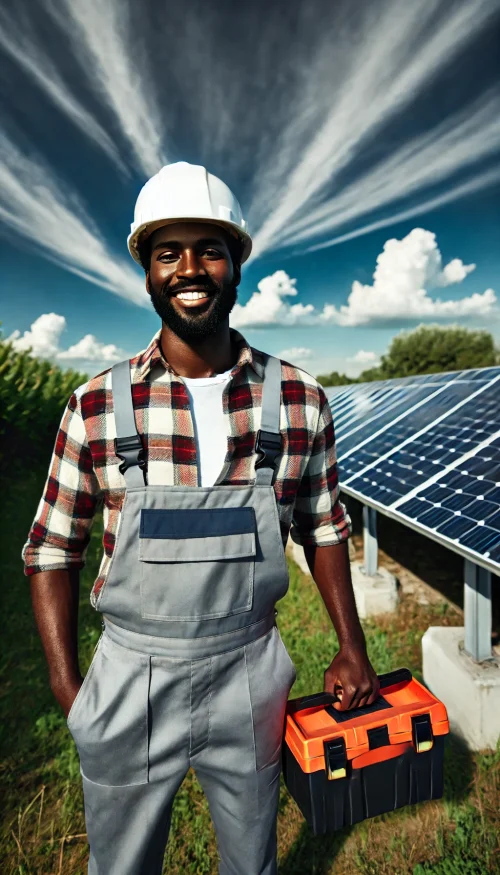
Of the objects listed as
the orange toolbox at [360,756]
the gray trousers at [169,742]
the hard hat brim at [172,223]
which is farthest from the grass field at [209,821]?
the hard hat brim at [172,223]

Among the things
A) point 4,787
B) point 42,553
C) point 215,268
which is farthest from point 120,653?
point 4,787

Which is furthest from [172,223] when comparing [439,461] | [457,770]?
[457,770]

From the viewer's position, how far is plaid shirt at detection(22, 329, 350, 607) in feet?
4.91

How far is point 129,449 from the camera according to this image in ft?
4.68

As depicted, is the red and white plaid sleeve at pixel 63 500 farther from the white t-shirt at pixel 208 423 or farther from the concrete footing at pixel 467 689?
the concrete footing at pixel 467 689

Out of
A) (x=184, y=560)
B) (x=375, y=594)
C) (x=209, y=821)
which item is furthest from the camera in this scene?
(x=375, y=594)

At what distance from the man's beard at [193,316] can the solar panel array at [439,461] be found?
1968 mm

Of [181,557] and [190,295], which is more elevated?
[190,295]

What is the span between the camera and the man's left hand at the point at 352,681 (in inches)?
63.6

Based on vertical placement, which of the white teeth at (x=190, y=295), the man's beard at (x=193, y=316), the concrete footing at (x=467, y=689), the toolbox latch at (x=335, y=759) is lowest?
the concrete footing at (x=467, y=689)

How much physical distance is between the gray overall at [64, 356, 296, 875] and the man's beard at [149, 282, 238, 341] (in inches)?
8.9

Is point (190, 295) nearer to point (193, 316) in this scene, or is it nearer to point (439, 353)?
point (193, 316)

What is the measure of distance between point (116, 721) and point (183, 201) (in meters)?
1.63

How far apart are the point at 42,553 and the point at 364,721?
1151 millimetres
